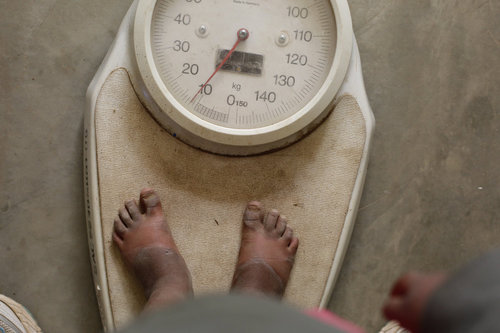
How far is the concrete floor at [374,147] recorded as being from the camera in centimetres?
123

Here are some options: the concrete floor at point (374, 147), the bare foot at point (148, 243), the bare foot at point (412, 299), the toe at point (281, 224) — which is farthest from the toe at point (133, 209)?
the bare foot at point (412, 299)

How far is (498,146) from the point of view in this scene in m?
1.31

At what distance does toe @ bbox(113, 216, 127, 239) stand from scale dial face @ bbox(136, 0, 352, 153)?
0.84ft

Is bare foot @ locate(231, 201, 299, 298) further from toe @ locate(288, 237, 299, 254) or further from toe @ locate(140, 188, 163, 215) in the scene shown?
toe @ locate(140, 188, 163, 215)

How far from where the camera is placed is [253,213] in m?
1.12

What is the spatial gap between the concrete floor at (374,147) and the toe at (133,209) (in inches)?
7.4

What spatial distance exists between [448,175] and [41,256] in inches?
38.9

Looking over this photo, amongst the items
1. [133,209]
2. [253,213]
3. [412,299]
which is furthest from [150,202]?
[412,299]

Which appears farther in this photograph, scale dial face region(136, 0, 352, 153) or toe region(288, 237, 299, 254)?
toe region(288, 237, 299, 254)

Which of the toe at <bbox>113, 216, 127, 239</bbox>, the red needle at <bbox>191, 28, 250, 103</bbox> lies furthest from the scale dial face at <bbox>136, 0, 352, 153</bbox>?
the toe at <bbox>113, 216, 127, 239</bbox>

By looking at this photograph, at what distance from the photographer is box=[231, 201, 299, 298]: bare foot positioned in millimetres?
1118

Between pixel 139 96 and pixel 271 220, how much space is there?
1.23 feet

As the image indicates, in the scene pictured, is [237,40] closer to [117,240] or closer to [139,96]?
[139,96]

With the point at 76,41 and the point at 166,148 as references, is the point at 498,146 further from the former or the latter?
the point at 76,41
